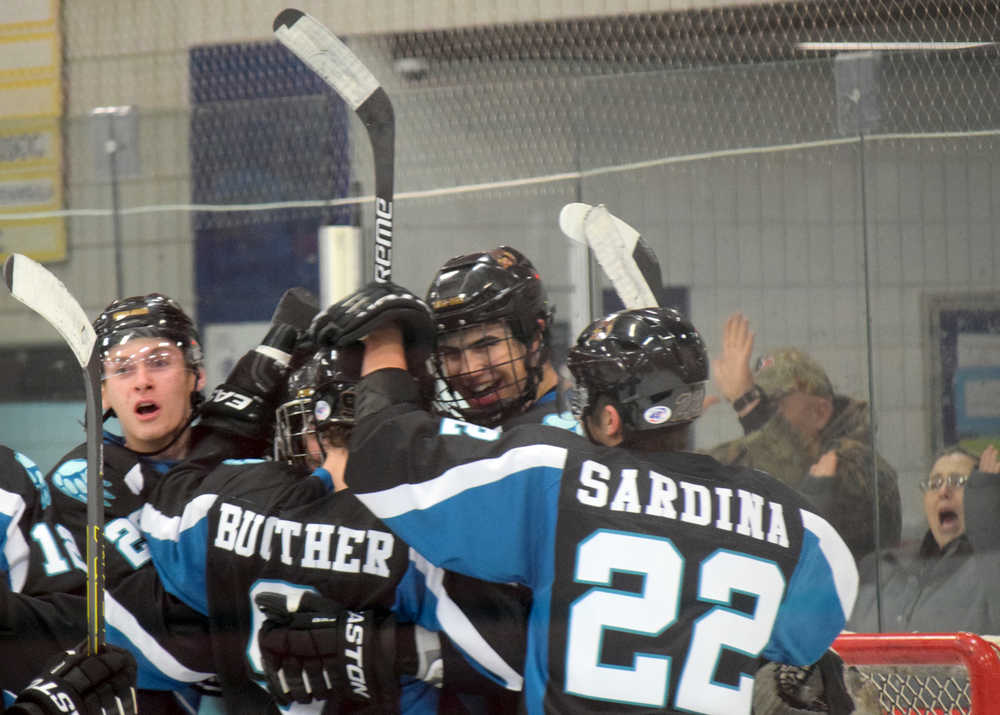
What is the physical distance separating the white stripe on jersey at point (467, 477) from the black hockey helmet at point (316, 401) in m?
0.23

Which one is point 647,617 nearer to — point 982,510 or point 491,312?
point 491,312

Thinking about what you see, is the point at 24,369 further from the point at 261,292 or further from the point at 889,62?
the point at 889,62

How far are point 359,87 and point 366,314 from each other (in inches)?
24.6

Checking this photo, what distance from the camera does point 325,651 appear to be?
5.23 ft

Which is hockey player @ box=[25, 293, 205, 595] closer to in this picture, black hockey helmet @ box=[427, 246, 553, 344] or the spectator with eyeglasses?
black hockey helmet @ box=[427, 246, 553, 344]

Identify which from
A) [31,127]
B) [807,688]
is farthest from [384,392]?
[31,127]

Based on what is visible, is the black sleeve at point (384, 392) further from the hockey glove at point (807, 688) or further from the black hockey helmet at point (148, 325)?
the hockey glove at point (807, 688)

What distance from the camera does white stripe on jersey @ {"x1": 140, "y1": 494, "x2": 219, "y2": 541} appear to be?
168cm

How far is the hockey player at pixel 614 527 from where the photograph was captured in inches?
55.7

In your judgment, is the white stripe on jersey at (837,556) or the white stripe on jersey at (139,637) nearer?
the white stripe on jersey at (837,556)

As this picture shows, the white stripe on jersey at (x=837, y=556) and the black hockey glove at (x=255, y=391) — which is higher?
the black hockey glove at (x=255, y=391)

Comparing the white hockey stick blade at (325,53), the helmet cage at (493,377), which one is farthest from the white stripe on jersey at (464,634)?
the white hockey stick blade at (325,53)

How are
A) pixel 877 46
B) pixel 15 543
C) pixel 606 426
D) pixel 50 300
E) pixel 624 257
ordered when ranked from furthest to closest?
pixel 877 46
pixel 624 257
pixel 15 543
pixel 50 300
pixel 606 426

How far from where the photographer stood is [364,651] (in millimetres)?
1586
